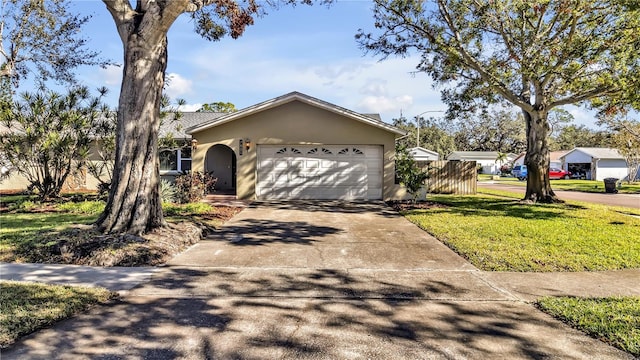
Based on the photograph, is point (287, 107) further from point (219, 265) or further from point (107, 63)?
point (219, 265)

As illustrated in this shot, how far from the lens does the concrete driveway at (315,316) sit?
3.23 m

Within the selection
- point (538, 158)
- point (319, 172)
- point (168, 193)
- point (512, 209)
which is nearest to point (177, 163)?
point (168, 193)

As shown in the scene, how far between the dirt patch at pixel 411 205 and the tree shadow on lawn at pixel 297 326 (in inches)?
314

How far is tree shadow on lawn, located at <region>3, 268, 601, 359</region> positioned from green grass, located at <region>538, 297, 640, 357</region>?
0.26 meters

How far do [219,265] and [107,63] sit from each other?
12.2 metres

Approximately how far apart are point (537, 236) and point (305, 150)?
935 centimetres

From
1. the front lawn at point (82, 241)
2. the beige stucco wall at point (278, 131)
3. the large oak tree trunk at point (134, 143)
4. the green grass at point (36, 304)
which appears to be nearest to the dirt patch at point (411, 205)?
the beige stucco wall at point (278, 131)

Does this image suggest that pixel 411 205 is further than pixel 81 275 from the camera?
Yes

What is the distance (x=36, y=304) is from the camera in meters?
4.04

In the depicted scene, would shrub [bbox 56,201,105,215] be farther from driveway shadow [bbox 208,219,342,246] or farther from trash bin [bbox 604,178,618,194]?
trash bin [bbox 604,178,618,194]

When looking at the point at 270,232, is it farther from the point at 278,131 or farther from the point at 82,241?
the point at 278,131

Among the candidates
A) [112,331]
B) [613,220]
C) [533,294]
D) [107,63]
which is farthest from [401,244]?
[107,63]

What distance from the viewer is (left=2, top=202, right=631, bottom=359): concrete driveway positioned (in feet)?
10.6

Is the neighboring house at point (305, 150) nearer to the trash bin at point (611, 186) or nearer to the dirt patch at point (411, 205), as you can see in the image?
the dirt patch at point (411, 205)
